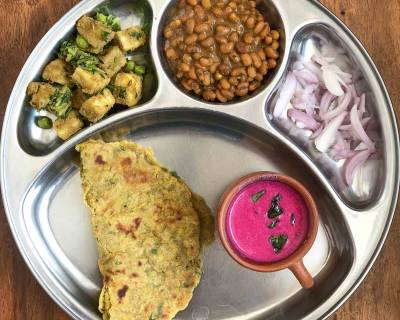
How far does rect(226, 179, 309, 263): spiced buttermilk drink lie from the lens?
268cm

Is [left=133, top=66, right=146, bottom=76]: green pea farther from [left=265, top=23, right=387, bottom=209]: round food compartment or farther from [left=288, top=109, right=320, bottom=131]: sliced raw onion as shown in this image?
[left=288, top=109, right=320, bottom=131]: sliced raw onion

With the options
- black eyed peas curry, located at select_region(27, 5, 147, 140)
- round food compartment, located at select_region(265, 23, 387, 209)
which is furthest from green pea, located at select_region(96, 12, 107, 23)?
round food compartment, located at select_region(265, 23, 387, 209)

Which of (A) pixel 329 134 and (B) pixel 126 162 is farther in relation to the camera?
(A) pixel 329 134

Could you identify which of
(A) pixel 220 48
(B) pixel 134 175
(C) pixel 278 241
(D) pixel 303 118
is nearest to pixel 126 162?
(B) pixel 134 175

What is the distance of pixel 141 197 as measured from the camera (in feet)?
9.45

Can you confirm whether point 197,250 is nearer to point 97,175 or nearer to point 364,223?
point 97,175

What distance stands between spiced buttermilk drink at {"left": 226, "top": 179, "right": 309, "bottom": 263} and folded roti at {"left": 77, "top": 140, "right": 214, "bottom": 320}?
1.08 ft

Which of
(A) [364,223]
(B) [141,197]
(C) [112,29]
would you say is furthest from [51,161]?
(A) [364,223]

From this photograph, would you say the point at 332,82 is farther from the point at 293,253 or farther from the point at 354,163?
the point at 293,253

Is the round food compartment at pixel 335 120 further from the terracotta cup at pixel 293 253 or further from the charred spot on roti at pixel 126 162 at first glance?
the charred spot on roti at pixel 126 162

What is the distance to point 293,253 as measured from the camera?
2.70m

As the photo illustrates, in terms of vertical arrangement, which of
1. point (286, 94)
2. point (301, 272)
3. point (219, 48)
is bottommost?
point (301, 272)

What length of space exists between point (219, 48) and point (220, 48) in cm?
2

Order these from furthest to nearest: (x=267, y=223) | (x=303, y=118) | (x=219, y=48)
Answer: (x=303, y=118), (x=219, y=48), (x=267, y=223)
